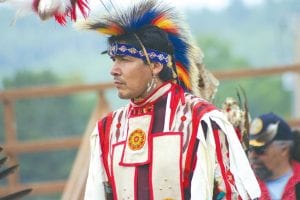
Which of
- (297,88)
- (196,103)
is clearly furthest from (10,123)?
(196,103)

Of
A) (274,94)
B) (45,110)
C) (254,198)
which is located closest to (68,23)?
(254,198)

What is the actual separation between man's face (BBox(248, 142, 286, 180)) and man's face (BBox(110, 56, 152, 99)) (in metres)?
1.77

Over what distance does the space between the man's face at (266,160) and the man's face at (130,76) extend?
5.81ft

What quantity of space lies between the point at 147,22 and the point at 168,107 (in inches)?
15.4

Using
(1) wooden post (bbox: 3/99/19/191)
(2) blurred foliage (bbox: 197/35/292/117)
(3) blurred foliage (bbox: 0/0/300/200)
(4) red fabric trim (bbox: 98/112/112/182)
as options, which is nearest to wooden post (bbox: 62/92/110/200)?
(3) blurred foliage (bbox: 0/0/300/200)

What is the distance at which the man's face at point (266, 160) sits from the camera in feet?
25.7

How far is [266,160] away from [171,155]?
1993 mm

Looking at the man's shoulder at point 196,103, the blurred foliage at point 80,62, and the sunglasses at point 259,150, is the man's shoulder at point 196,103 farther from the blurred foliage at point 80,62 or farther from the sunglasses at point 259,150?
the sunglasses at point 259,150

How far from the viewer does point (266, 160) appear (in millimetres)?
7918

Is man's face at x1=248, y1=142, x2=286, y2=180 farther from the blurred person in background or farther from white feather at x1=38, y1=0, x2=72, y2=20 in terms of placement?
white feather at x1=38, y1=0, x2=72, y2=20

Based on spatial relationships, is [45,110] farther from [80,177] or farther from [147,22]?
[147,22]

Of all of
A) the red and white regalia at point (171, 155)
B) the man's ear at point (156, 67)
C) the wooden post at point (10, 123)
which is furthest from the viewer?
the wooden post at point (10, 123)

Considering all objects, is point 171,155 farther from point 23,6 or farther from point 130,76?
point 23,6

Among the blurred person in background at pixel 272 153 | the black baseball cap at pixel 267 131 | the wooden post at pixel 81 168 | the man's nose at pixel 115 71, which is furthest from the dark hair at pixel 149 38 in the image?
the wooden post at pixel 81 168
